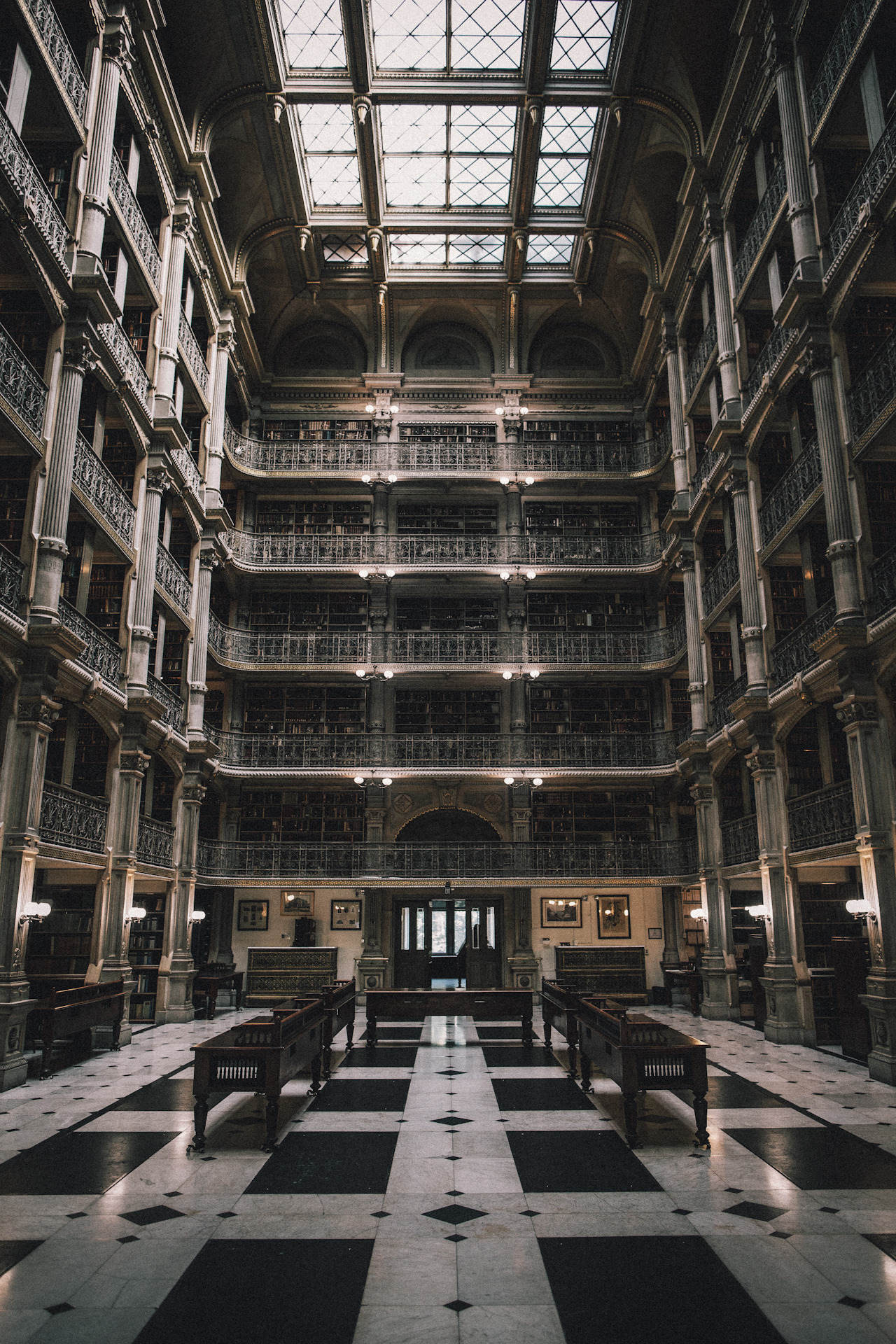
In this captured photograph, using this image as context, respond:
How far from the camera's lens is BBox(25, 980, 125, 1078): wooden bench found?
8.76 metres

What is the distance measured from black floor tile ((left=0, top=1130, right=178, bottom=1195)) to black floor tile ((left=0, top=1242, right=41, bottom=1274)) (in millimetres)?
832

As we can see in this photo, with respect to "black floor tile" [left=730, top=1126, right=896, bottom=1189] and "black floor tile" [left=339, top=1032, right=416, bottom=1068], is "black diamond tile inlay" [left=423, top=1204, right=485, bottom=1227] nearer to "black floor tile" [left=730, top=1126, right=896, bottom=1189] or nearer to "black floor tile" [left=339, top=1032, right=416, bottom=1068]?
"black floor tile" [left=730, top=1126, right=896, bottom=1189]

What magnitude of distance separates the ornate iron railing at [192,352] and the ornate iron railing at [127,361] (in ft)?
4.70

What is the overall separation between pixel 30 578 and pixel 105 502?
275cm

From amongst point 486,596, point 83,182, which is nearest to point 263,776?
point 486,596

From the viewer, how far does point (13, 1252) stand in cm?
415

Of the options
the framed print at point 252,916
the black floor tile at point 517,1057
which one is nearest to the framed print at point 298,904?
the framed print at point 252,916

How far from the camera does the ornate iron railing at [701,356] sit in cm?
1493

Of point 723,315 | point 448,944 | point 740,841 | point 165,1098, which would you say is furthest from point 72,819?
point 723,315

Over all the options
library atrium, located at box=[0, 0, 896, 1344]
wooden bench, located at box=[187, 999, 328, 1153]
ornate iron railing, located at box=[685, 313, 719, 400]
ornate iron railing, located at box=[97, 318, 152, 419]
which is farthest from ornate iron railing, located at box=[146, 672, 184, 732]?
ornate iron railing, located at box=[685, 313, 719, 400]

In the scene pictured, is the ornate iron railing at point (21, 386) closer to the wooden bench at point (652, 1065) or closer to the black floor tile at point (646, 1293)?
the wooden bench at point (652, 1065)

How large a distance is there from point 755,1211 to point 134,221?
13.2 meters

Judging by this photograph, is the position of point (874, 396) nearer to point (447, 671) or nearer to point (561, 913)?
point (447, 671)

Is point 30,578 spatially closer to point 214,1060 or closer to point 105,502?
point 105,502
